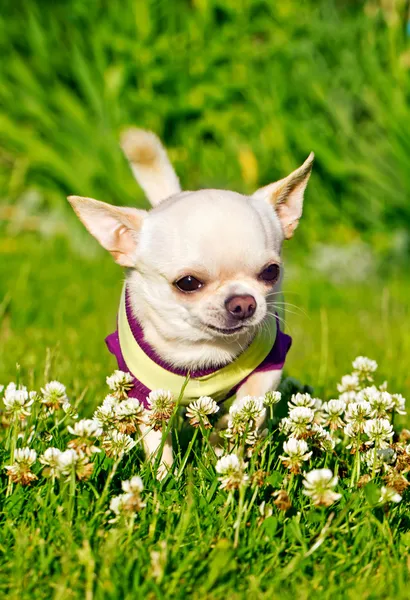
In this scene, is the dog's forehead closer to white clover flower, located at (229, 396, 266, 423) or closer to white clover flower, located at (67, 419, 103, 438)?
white clover flower, located at (229, 396, 266, 423)

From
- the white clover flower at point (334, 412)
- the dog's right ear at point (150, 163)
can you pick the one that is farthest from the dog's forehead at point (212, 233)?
the dog's right ear at point (150, 163)

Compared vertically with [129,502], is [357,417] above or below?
above

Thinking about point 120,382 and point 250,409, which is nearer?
point 250,409

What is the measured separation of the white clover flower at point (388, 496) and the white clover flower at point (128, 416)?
2.45 ft

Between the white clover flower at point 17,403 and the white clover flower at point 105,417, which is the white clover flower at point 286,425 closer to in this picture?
the white clover flower at point 105,417

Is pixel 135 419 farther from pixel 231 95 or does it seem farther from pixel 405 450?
pixel 231 95

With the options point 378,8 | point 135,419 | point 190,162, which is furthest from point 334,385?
point 378,8

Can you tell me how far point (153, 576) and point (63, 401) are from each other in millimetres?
767

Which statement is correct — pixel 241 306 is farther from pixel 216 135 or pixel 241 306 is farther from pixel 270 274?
pixel 216 135

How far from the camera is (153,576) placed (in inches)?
76.9

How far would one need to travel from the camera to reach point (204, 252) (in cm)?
258

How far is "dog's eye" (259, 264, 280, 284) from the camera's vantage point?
2.70 m

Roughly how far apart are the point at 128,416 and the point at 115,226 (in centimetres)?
76

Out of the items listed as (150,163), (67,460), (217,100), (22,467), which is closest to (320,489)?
(67,460)
